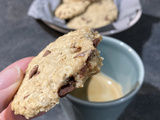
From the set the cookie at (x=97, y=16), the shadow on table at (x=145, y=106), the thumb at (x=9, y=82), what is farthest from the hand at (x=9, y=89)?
the cookie at (x=97, y=16)

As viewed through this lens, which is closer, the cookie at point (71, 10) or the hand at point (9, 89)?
the hand at point (9, 89)

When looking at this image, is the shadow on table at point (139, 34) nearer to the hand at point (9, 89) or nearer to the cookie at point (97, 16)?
the cookie at point (97, 16)

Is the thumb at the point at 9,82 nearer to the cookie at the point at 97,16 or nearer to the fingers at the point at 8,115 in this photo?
the fingers at the point at 8,115

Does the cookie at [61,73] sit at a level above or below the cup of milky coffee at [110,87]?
above

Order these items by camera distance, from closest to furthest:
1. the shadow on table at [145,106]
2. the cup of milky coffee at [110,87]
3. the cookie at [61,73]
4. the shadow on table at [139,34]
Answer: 1. the cookie at [61,73]
2. the cup of milky coffee at [110,87]
3. the shadow on table at [145,106]
4. the shadow on table at [139,34]

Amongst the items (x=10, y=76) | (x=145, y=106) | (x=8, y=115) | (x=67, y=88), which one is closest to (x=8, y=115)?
(x=8, y=115)

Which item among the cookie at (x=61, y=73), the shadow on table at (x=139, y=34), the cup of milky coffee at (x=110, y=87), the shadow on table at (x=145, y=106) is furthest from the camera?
the shadow on table at (x=139, y=34)

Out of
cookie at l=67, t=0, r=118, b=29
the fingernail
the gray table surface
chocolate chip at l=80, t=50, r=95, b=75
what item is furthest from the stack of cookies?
chocolate chip at l=80, t=50, r=95, b=75

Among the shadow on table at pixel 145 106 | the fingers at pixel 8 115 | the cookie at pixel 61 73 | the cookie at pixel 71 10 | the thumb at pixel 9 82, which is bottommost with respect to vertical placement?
the shadow on table at pixel 145 106
